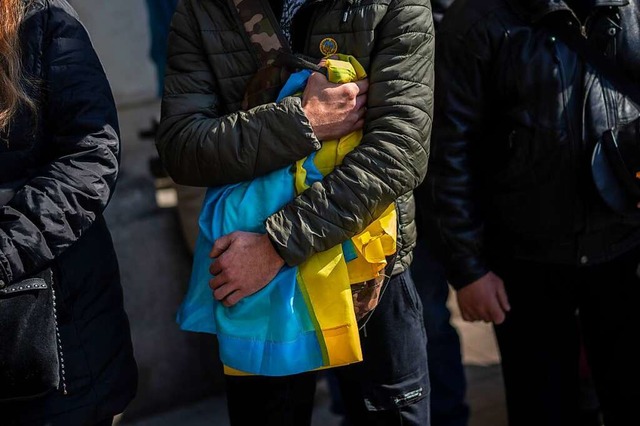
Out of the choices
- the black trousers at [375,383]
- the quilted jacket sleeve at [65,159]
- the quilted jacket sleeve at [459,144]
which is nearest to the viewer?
the quilted jacket sleeve at [65,159]

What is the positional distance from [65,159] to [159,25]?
5.49 ft

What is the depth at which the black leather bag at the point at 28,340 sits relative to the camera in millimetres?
2309

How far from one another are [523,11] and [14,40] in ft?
4.80

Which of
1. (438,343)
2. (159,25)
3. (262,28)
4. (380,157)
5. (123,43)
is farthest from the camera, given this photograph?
(123,43)

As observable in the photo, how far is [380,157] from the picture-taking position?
2434 mm

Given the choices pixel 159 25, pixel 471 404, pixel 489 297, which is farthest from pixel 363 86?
pixel 471 404

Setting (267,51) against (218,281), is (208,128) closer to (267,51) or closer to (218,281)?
(267,51)

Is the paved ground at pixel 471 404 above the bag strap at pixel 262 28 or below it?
below

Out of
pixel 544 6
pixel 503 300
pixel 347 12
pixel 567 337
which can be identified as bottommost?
pixel 567 337

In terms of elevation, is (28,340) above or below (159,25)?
below

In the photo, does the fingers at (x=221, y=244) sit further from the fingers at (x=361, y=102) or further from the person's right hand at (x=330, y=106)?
the fingers at (x=361, y=102)

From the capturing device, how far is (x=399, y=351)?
2.71 m

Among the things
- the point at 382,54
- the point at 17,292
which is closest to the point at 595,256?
the point at 382,54

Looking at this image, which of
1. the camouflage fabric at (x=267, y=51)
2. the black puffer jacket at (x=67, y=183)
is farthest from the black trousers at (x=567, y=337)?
the black puffer jacket at (x=67, y=183)
